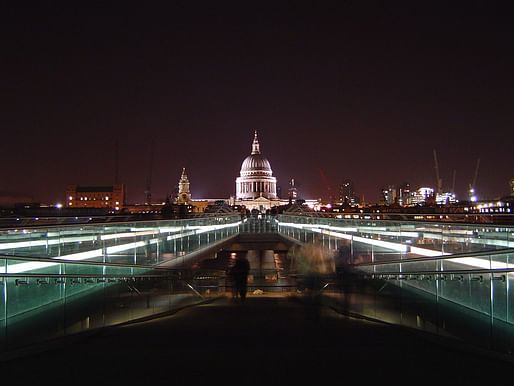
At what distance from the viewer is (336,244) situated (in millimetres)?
23500

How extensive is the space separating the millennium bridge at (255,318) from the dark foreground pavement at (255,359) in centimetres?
2

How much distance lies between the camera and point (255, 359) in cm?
684

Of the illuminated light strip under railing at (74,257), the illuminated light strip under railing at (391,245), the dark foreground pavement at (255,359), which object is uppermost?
the illuminated light strip under railing at (74,257)

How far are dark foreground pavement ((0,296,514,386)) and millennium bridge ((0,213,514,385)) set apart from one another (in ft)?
0.08

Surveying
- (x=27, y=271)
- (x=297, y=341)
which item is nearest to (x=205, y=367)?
(x=297, y=341)

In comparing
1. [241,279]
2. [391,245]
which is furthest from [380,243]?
[241,279]

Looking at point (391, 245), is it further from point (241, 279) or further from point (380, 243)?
point (241, 279)

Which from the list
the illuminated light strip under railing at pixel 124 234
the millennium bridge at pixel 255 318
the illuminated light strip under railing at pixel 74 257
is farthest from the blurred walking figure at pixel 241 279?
the illuminated light strip under railing at pixel 124 234

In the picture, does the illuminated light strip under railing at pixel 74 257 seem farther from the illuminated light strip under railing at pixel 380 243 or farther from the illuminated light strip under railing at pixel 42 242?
the illuminated light strip under railing at pixel 380 243

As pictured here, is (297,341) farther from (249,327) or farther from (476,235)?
(476,235)

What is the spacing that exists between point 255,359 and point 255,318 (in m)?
3.21

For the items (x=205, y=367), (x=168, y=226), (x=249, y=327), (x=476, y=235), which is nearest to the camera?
(x=205, y=367)

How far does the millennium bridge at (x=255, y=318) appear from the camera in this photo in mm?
6426

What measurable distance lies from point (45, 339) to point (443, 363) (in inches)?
212
